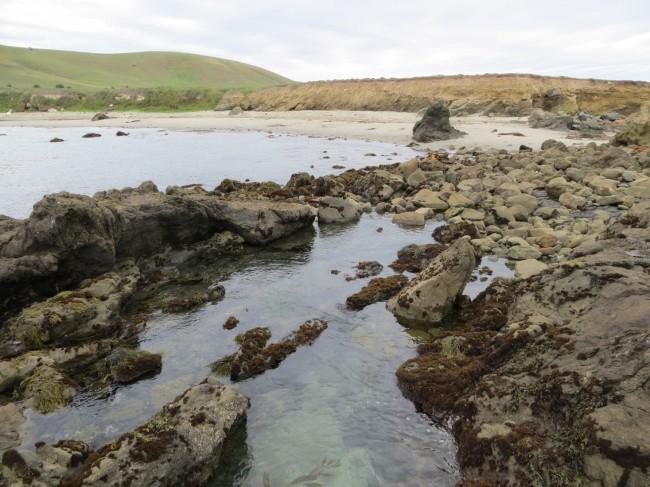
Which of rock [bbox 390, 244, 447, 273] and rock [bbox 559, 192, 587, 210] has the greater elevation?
rock [bbox 559, 192, 587, 210]

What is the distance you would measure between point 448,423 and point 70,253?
11.8 metres

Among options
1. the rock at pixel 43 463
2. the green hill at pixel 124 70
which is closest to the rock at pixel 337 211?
the rock at pixel 43 463

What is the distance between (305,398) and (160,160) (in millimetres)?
38386

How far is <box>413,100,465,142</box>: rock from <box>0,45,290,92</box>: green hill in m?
87.9

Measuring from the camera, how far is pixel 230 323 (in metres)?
13.7

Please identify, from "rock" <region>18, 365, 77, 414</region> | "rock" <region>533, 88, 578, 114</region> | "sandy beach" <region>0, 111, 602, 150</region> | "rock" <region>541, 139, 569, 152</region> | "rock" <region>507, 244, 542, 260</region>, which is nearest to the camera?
"rock" <region>18, 365, 77, 414</region>

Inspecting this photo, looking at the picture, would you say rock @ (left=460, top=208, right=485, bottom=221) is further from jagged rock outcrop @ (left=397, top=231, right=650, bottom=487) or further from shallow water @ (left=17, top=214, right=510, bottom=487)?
jagged rock outcrop @ (left=397, top=231, right=650, bottom=487)

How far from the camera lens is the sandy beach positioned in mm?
45125

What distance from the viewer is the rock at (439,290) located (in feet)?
43.7

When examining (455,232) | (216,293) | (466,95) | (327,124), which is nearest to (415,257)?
(455,232)

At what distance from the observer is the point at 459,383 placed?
9.61m

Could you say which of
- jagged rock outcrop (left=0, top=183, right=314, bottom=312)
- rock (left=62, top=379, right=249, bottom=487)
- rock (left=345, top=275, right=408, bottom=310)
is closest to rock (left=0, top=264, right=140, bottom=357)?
jagged rock outcrop (left=0, top=183, right=314, bottom=312)

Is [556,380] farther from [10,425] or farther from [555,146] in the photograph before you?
[555,146]

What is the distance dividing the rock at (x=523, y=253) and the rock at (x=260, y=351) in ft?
26.1
